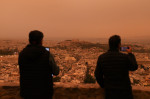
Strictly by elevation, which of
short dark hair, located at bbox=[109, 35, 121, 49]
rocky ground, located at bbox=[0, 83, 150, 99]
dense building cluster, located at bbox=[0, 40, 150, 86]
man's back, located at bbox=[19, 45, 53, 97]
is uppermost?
short dark hair, located at bbox=[109, 35, 121, 49]

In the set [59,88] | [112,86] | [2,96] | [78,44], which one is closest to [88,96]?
[59,88]

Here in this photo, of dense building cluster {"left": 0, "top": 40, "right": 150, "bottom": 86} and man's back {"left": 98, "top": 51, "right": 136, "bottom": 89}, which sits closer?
man's back {"left": 98, "top": 51, "right": 136, "bottom": 89}

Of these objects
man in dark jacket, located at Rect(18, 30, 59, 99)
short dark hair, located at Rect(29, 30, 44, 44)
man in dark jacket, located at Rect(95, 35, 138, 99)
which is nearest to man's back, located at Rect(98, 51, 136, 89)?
man in dark jacket, located at Rect(95, 35, 138, 99)

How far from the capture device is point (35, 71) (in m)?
1.58

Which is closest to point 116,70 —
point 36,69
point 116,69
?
point 116,69

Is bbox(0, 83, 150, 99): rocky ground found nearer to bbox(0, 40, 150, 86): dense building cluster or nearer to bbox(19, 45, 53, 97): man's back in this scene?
bbox(19, 45, 53, 97): man's back

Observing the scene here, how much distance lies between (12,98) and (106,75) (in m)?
1.66

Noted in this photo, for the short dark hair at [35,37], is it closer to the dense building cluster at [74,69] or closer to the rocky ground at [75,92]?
the rocky ground at [75,92]

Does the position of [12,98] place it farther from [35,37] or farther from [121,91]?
[121,91]

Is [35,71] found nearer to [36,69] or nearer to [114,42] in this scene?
[36,69]

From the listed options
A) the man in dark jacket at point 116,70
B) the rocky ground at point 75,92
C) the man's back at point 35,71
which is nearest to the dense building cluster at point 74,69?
the rocky ground at point 75,92

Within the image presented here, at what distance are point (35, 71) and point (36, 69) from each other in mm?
22

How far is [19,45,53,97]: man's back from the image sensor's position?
158 cm

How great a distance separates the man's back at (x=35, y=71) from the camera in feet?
5.17
